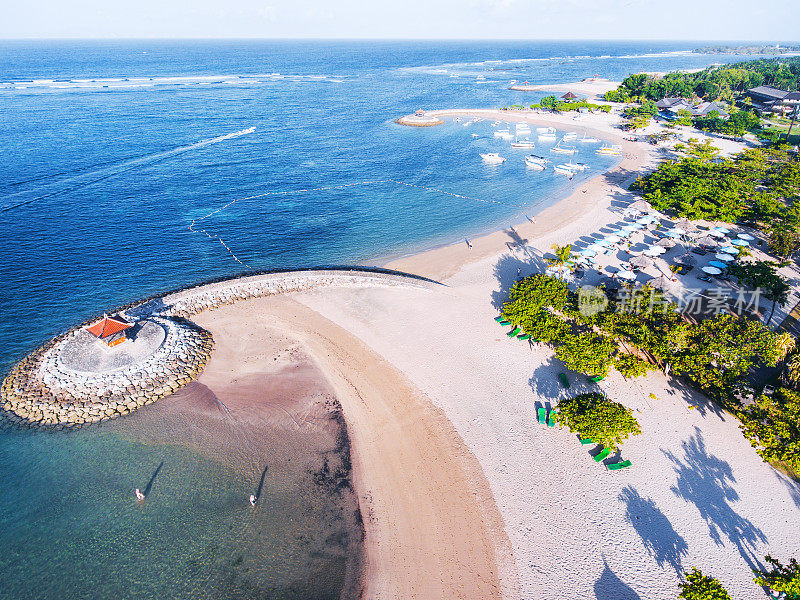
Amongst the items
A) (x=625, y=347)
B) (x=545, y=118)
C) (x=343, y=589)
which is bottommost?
(x=343, y=589)

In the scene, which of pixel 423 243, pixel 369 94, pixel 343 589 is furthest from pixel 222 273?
pixel 369 94

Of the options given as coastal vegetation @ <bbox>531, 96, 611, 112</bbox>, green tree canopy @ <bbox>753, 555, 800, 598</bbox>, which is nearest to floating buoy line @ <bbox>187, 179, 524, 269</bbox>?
green tree canopy @ <bbox>753, 555, 800, 598</bbox>

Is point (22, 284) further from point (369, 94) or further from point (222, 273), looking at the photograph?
point (369, 94)

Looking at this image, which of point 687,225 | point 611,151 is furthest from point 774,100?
point 687,225

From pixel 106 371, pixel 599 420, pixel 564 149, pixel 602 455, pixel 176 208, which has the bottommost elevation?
pixel 602 455

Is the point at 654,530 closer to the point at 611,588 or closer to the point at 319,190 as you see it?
the point at 611,588

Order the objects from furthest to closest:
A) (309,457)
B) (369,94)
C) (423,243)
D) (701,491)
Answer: (369,94) → (423,243) → (309,457) → (701,491)
